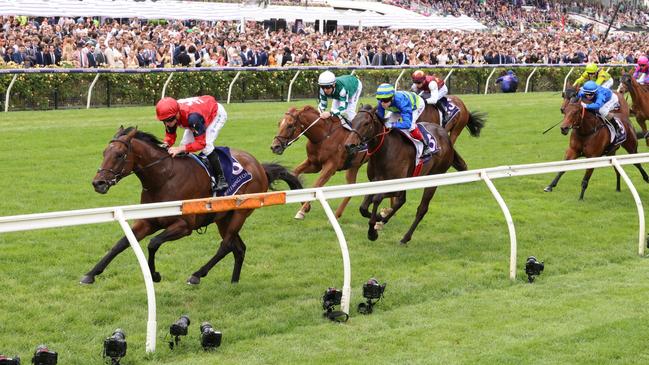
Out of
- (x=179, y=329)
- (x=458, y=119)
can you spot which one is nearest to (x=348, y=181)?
(x=458, y=119)

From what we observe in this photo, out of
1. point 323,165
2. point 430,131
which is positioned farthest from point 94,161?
point 430,131

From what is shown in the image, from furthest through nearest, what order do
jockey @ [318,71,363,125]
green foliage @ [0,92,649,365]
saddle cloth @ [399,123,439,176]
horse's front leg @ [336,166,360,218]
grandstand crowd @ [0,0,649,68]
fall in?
grandstand crowd @ [0,0,649,68]
jockey @ [318,71,363,125]
horse's front leg @ [336,166,360,218]
saddle cloth @ [399,123,439,176]
green foliage @ [0,92,649,365]

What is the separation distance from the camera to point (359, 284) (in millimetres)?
7582

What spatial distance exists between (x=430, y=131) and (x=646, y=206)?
325 centimetres

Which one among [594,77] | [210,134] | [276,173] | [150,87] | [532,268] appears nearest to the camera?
[210,134]

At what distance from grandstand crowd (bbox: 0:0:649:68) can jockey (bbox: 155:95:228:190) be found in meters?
11.0

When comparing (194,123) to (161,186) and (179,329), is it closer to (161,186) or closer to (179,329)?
(161,186)

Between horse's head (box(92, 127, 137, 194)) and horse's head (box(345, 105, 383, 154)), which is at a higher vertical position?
horse's head (box(92, 127, 137, 194))

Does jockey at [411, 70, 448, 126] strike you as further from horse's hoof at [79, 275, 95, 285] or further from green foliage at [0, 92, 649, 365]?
horse's hoof at [79, 275, 95, 285]

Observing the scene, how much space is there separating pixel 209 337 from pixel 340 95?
526 cm

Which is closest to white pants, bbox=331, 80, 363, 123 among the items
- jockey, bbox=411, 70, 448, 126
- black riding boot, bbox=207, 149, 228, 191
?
jockey, bbox=411, 70, 448, 126

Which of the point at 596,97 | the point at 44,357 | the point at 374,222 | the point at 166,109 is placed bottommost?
the point at 374,222

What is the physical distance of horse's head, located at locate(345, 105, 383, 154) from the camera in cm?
904

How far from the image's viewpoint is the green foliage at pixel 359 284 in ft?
19.4
